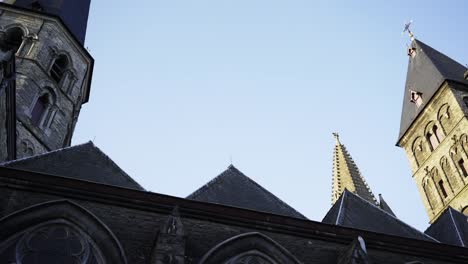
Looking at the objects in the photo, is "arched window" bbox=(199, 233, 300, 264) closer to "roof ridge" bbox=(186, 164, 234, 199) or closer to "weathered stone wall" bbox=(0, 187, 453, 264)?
"weathered stone wall" bbox=(0, 187, 453, 264)

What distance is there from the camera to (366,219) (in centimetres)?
1146

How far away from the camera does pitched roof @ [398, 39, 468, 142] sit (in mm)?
21672

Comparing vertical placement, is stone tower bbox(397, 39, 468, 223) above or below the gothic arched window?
above

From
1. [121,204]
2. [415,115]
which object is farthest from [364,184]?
[121,204]

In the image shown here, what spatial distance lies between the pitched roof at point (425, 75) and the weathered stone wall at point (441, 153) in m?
0.58

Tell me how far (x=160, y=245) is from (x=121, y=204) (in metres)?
1.52

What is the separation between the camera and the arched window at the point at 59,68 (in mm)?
17344

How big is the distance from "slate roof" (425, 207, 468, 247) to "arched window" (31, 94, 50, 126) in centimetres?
1263

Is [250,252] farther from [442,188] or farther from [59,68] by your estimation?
[442,188]

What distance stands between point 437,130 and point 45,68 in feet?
53.5

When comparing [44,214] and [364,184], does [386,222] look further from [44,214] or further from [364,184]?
[364,184]

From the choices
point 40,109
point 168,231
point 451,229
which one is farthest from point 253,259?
point 40,109

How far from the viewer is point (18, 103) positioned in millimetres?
14805

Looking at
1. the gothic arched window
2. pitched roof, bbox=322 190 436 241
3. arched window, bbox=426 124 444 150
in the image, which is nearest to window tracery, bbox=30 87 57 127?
the gothic arched window
